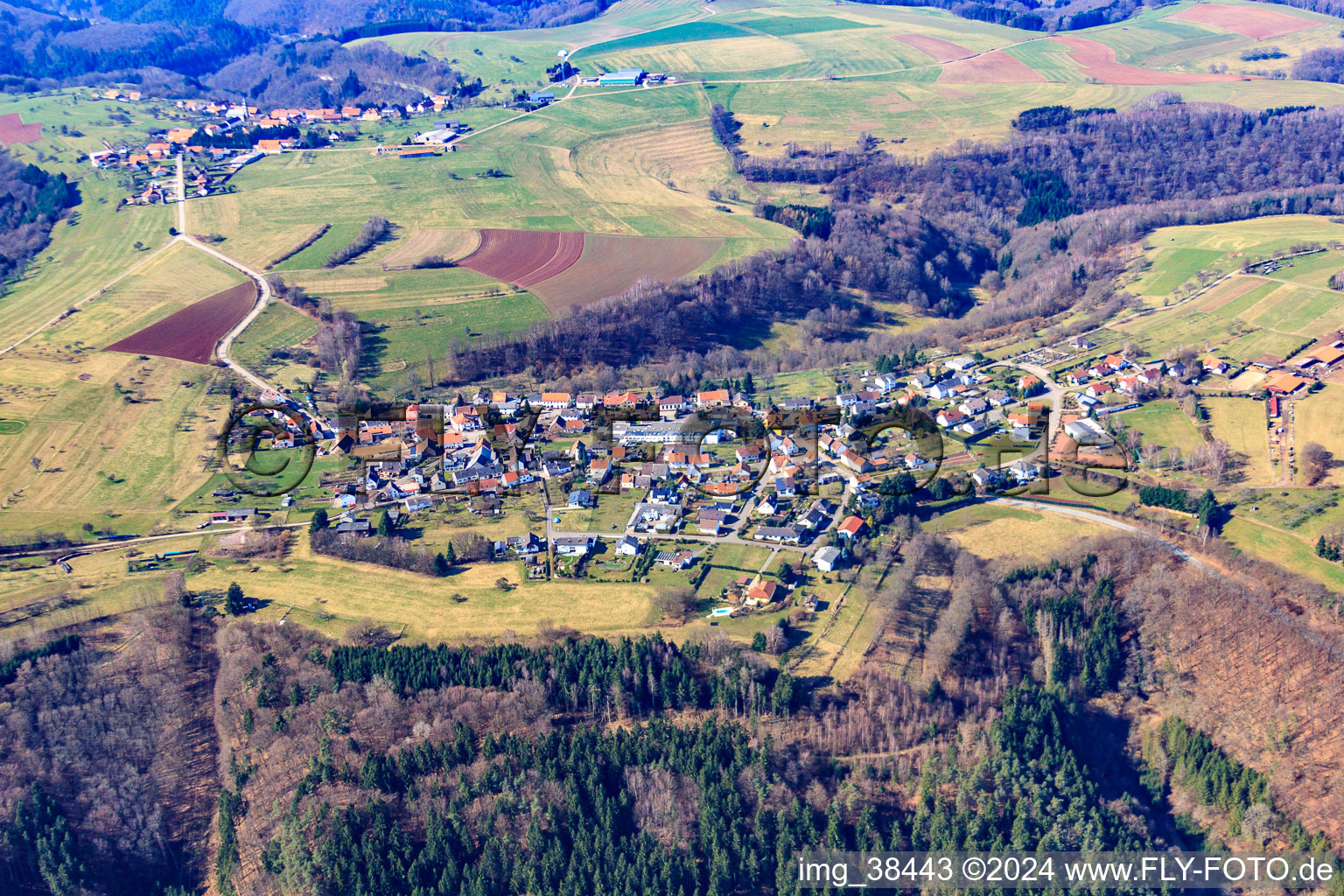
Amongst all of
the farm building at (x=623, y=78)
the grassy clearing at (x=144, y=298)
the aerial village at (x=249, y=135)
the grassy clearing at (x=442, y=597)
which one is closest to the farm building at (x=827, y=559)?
the grassy clearing at (x=442, y=597)

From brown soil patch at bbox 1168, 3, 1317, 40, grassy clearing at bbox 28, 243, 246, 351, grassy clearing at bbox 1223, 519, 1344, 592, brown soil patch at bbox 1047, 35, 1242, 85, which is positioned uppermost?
brown soil patch at bbox 1168, 3, 1317, 40

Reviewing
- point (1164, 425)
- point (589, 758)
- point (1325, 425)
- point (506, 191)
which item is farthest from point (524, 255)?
point (1325, 425)

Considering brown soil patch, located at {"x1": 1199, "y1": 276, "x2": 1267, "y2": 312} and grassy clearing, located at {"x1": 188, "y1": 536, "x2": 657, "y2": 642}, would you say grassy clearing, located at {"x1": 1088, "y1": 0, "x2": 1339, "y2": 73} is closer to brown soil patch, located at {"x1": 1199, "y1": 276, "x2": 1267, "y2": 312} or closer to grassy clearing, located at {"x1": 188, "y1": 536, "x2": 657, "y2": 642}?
brown soil patch, located at {"x1": 1199, "y1": 276, "x2": 1267, "y2": 312}

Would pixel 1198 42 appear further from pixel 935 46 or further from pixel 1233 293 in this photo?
pixel 1233 293

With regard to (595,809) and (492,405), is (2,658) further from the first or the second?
(492,405)

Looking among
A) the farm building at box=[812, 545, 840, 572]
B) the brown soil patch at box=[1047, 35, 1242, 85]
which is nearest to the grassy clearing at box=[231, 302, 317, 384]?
the farm building at box=[812, 545, 840, 572]

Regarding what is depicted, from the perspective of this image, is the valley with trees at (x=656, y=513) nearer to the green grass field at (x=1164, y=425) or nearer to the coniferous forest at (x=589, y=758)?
the coniferous forest at (x=589, y=758)
